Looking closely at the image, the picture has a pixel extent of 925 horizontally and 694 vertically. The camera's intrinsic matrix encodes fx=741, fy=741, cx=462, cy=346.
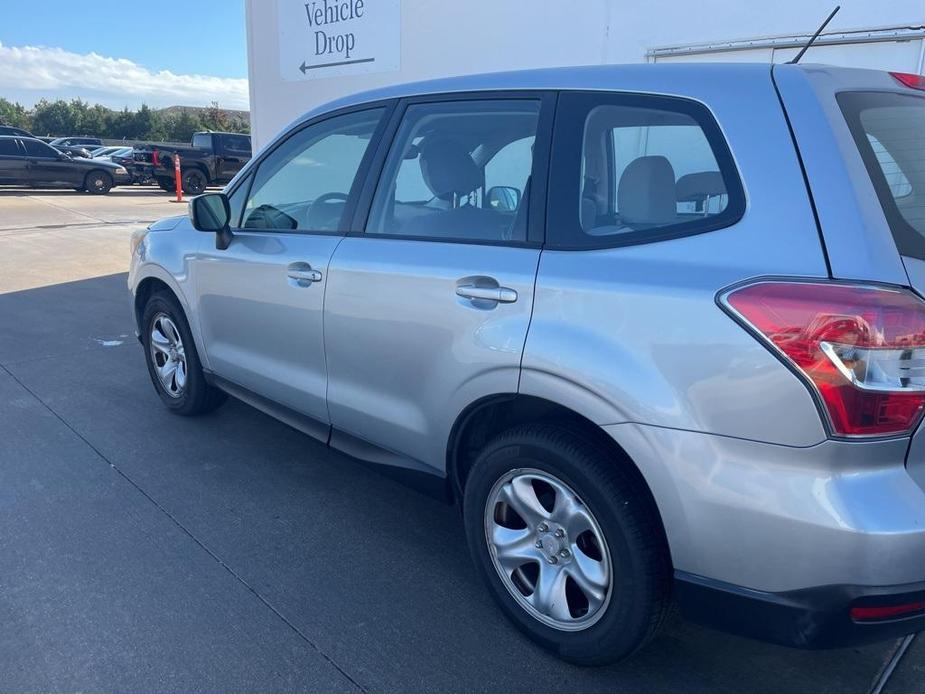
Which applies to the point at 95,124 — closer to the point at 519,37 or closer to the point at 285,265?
the point at 519,37

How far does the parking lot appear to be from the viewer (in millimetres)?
2404

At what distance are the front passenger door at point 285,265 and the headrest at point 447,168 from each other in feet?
1.03

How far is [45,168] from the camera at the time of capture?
2128cm

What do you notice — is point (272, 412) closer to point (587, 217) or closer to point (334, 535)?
point (334, 535)

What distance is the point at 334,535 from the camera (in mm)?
3242

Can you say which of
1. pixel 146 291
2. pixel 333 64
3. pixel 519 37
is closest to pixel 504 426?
pixel 146 291

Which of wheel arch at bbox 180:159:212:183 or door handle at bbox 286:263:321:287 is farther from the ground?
door handle at bbox 286:263:321:287

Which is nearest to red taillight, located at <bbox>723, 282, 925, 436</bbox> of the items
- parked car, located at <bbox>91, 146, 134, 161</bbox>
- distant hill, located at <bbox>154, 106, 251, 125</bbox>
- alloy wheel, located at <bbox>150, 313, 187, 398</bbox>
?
alloy wheel, located at <bbox>150, 313, 187, 398</bbox>

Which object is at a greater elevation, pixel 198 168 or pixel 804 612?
pixel 804 612

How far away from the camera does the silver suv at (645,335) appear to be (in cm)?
179

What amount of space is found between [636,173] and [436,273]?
754 mm

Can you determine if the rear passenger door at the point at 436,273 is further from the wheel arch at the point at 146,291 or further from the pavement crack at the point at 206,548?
the wheel arch at the point at 146,291

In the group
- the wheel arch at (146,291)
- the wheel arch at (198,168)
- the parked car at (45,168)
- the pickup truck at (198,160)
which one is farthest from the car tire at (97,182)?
the wheel arch at (146,291)

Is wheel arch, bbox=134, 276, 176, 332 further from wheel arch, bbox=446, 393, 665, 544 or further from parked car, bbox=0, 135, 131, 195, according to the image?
parked car, bbox=0, 135, 131, 195
